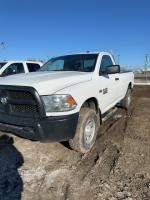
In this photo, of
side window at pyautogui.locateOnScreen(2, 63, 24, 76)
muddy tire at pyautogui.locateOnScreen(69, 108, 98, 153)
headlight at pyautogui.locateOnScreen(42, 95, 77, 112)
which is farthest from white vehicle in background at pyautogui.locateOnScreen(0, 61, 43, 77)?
headlight at pyautogui.locateOnScreen(42, 95, 77, 112)

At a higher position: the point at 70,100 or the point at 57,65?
the point at 57,65

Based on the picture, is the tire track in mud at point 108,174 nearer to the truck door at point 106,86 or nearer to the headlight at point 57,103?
the truck door at point 106,86

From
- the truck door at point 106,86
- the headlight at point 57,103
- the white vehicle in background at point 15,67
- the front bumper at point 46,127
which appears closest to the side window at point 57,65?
the truck door at point 106,86

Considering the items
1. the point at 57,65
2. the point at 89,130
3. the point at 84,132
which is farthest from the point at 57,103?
the point at 57,65

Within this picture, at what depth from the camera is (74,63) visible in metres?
3.95

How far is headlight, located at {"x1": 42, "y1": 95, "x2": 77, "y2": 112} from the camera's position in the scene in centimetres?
237

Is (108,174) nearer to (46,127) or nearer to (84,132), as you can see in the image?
(84,132)

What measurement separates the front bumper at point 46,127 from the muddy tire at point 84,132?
0.17 m

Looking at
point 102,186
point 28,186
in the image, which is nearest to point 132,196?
point 102,186

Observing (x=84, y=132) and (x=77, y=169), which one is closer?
(x=77, y=169)

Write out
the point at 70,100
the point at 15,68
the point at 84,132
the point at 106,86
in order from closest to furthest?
the point at 70,100, the point at 84,132, the point at 106,86, the point at 15,68

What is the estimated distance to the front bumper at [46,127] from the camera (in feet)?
7.72

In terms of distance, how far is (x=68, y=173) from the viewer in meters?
2.47

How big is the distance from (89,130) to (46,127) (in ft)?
3.47
